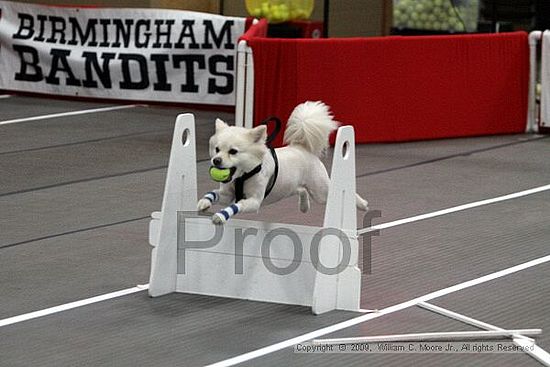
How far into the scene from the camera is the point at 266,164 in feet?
22.3

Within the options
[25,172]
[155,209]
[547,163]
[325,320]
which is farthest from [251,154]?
[547,163]

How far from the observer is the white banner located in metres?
15.4

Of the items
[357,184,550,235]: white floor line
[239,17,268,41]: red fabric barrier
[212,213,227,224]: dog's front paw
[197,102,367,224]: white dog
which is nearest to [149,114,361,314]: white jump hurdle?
[197,102,367,224]: white dog

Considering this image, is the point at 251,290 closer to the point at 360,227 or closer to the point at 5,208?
the point at 360,227

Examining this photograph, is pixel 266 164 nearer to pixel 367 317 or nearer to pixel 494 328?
pixel 367 317

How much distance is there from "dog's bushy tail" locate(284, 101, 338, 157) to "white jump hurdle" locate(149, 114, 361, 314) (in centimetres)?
20

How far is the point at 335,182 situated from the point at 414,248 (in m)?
1.86

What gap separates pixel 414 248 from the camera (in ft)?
28.0

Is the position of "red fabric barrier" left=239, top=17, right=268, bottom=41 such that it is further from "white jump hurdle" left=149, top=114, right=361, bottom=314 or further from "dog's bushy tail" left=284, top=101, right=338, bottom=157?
"white jump hurdle" left=149, top=114, right=361, bottom=314

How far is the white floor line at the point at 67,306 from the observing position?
659cm

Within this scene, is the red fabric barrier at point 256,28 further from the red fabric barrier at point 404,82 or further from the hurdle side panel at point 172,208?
the hurdle side panel at point 172,208

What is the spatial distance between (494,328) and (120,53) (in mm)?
10291

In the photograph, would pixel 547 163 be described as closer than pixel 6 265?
No

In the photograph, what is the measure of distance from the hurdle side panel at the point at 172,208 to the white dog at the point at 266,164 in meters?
0.25
